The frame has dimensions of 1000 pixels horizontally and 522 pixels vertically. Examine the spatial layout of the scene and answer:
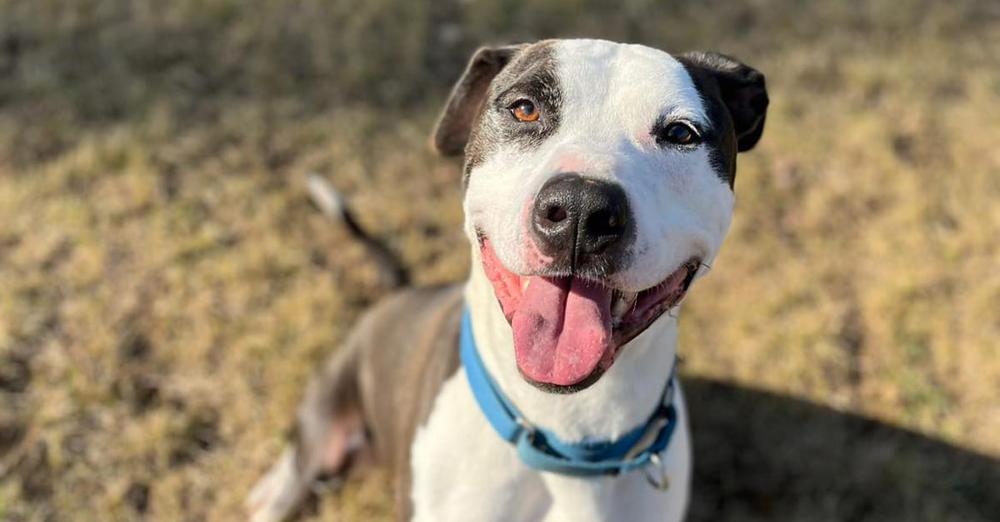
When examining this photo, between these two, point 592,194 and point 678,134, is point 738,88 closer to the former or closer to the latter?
point 678,134

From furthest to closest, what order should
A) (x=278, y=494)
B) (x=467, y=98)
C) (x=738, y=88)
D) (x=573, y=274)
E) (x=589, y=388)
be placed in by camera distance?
(x=278, y=494) → (x=467, y=98) → (x=738, y=88) → (x=589, y=388) → (x=573, y=274)

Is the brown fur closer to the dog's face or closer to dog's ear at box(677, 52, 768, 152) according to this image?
the dog's face

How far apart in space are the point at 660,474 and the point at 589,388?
45 cm

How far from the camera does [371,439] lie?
356cm

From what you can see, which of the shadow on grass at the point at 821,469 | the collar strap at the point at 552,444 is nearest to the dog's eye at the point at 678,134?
the collar strap at the point at 552,444

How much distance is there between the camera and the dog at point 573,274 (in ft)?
6.26

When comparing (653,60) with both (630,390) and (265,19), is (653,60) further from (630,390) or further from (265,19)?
(265,19)

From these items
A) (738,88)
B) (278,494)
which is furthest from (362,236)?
(738,88)

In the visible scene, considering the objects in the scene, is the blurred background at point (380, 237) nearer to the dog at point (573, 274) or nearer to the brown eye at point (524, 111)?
the dog at point (573, 274)

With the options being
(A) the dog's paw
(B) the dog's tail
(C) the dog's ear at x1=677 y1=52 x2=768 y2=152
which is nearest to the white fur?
(C) the dog's ear at x1=677 y1=52 x2=768 y2=152

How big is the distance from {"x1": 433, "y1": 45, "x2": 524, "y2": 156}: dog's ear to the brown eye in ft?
0.79

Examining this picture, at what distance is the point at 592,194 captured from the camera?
5.94ft

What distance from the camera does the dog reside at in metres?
1.91

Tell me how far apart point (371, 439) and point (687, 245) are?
201 centimetres
